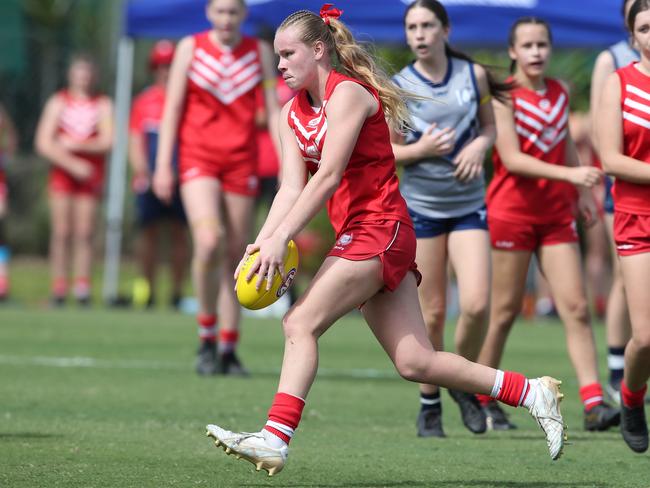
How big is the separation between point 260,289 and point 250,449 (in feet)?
1.94

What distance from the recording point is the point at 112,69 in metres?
21.1

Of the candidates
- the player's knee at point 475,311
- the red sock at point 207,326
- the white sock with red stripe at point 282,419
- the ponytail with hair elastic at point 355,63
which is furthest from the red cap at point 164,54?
the white sock with red stripe at point 282,419

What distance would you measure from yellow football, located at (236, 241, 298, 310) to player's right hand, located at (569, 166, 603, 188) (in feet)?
7.15

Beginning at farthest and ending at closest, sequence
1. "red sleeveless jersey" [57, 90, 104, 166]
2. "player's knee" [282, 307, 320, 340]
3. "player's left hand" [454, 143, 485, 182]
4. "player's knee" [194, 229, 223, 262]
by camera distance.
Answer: "red sleeveless jersey" [57, 90, 104, 166] < "player's knee" [194, 229, 223, 262] < "player's left hand" [454, 143, 485, 182] < "player's knee" [282, 307, 320, 340]

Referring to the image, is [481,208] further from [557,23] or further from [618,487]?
[557,23]

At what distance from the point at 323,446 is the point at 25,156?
15633 millimetres

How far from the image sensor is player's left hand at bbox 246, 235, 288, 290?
4.80 metres

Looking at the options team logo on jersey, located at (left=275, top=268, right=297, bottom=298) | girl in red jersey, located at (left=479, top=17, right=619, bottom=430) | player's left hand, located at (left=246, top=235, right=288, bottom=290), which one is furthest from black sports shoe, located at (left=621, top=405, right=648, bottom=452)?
player's left hand, located at (left=246, top=235, right=288, bottom=290)

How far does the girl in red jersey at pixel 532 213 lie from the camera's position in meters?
6.93

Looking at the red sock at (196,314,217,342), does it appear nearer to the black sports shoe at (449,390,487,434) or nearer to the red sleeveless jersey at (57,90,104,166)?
the black sports shoe at (449,390,487,434)

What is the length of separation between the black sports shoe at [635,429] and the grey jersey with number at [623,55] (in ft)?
7.44

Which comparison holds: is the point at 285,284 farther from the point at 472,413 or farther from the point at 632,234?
the point at 472,413

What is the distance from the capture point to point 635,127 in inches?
225

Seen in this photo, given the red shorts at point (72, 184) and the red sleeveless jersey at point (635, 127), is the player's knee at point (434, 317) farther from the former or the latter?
the red shorts at point (72, 184)
